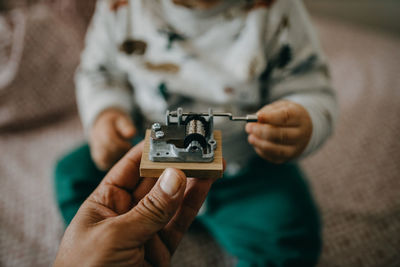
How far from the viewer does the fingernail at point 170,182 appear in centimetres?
35

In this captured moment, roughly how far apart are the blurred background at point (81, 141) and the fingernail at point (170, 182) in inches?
11.7

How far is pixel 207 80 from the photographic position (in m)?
0.62

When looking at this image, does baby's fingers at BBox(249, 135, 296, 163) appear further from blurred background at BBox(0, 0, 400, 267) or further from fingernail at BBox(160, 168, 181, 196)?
blurred background at BBox(0, 0, 400, 267)

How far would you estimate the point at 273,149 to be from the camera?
453 mm

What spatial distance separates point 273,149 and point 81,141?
61 cm

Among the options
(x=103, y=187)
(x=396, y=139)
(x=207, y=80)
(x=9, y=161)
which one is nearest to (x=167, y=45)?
(x=207, y=80)

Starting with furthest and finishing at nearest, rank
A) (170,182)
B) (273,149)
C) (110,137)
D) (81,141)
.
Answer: (81,141)
(110,137)
(273,149)
(170,182)

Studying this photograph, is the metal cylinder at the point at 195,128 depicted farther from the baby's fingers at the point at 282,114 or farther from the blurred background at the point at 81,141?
the blurred background at the point at 81,141

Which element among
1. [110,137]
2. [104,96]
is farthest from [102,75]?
[110,137]

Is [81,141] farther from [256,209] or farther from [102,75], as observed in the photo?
[256,209]

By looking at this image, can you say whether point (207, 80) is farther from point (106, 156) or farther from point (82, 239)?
point (82, 239)

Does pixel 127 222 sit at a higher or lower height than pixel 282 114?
lower

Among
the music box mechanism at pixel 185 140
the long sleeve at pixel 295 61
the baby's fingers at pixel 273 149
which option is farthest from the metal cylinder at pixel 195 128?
the long sleeve at pixel 295 61

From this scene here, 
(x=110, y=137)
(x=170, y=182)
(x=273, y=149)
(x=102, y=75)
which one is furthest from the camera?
(x=102, y=75)
